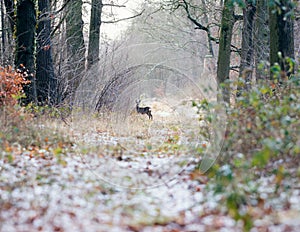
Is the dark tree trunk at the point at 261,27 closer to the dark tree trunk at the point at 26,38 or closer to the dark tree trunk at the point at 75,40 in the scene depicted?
the dark tree trunk at the point at 75,40

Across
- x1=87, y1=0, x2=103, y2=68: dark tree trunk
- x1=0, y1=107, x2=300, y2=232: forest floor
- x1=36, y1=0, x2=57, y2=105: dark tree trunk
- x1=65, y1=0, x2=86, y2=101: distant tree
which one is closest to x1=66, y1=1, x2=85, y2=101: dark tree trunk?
x1=65, y1=0, x2=86, y2=101: distant tree

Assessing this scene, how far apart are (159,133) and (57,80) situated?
3560mm

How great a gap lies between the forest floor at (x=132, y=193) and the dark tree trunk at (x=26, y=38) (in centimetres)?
383

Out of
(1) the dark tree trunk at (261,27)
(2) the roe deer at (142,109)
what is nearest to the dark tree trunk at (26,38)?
A: (2) the roe deer at (142,109)

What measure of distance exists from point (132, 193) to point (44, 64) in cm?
777

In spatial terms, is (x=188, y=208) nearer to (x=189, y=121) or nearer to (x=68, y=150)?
(x=68, y=150)

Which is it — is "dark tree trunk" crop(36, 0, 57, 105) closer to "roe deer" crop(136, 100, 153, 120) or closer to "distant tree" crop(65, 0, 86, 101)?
"distant tree" crop(65, 0, 86, 101)

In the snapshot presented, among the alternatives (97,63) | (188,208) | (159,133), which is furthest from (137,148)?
(97,63)

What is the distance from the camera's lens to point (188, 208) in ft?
15.3

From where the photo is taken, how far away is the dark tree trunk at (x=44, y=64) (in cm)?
1222

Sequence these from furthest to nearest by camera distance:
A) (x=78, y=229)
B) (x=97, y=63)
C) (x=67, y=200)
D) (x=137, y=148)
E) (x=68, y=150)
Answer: (x=97, y=63) < (x=137, y=148) < (x=68, y=150) < (x=67, y=200) < (x=78, y=229)

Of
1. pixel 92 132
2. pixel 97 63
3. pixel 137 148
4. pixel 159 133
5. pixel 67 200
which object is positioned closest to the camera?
pixel 67 200

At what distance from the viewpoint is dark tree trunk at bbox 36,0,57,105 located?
1222 centimetres

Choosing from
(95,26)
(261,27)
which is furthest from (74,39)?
(261,27)
